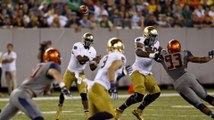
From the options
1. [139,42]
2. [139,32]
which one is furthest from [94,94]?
[139,32]

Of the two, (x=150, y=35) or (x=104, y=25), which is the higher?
(x=150, y=35)

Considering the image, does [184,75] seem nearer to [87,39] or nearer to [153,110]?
[87,39]

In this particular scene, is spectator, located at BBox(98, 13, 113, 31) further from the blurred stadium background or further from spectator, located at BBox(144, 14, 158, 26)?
spectator, located at BBox(144, 14, 158, 26)

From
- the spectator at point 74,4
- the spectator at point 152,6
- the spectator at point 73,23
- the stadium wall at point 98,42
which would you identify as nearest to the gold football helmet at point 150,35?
the spectator at point 73,23

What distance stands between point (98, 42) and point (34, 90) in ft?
42.7

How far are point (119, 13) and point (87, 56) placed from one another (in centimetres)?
901

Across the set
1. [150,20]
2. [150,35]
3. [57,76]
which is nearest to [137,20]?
[150,20]

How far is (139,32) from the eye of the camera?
23.8m

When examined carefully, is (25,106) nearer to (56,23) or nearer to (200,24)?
(56,23)

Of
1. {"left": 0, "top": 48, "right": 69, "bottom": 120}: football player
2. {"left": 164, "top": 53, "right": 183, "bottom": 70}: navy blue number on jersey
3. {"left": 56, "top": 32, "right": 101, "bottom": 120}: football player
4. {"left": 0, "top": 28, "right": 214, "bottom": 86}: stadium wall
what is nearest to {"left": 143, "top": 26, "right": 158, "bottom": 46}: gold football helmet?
{"left": 164, "top": 53, "right": 183, "bottom": 70}: navy blue number on jersey

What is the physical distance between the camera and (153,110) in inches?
653

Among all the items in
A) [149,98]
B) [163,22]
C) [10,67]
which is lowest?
[10,67]

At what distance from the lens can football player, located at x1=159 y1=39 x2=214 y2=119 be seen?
12891 millimetres

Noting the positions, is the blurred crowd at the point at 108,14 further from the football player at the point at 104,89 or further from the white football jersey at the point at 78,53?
the football player at the point at 104,89
